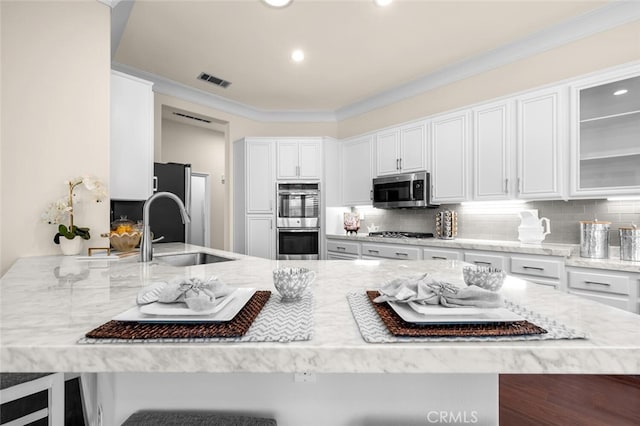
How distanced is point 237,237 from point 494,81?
3.69 meters

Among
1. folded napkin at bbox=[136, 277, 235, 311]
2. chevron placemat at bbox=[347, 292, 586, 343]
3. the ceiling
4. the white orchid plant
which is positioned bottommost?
chevron placemat at bbox=[347, 292, 586, 343]

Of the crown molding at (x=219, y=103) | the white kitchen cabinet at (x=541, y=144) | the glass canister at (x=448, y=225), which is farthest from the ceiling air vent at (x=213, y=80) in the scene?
the white kitchen cabinet at (x=541, y=144)

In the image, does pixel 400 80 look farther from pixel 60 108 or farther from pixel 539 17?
pixel 60 108

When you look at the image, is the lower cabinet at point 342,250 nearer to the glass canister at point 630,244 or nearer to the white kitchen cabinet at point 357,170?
the white kitchen cabinet at point 357,170

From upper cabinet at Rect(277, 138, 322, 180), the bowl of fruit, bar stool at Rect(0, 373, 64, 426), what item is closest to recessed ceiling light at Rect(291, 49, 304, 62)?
upper cabinet at Rect(277, 138, 322, 180)

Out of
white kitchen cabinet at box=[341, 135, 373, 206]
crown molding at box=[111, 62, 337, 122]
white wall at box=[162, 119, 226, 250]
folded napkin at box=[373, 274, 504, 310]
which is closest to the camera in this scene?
folded napkin at box=[373, 274, 504, 310]

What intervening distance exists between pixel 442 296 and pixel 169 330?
0.57 meters

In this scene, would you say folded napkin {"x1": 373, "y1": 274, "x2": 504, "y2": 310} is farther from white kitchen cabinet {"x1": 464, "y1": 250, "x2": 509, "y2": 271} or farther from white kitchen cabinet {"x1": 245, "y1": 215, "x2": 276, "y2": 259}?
white kitchen cabinet {"x1": 245, "y1": 215, "x2": 276, "y2": 259}

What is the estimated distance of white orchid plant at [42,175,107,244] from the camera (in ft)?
6.22

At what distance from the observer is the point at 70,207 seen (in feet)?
6.34

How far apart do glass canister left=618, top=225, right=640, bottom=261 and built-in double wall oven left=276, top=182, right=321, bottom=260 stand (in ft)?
10.2

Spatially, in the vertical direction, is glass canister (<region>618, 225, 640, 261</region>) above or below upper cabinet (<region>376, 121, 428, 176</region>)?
below

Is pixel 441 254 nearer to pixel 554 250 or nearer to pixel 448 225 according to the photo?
pixel 448 225

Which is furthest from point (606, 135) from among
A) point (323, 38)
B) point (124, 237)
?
point (124, 237)
